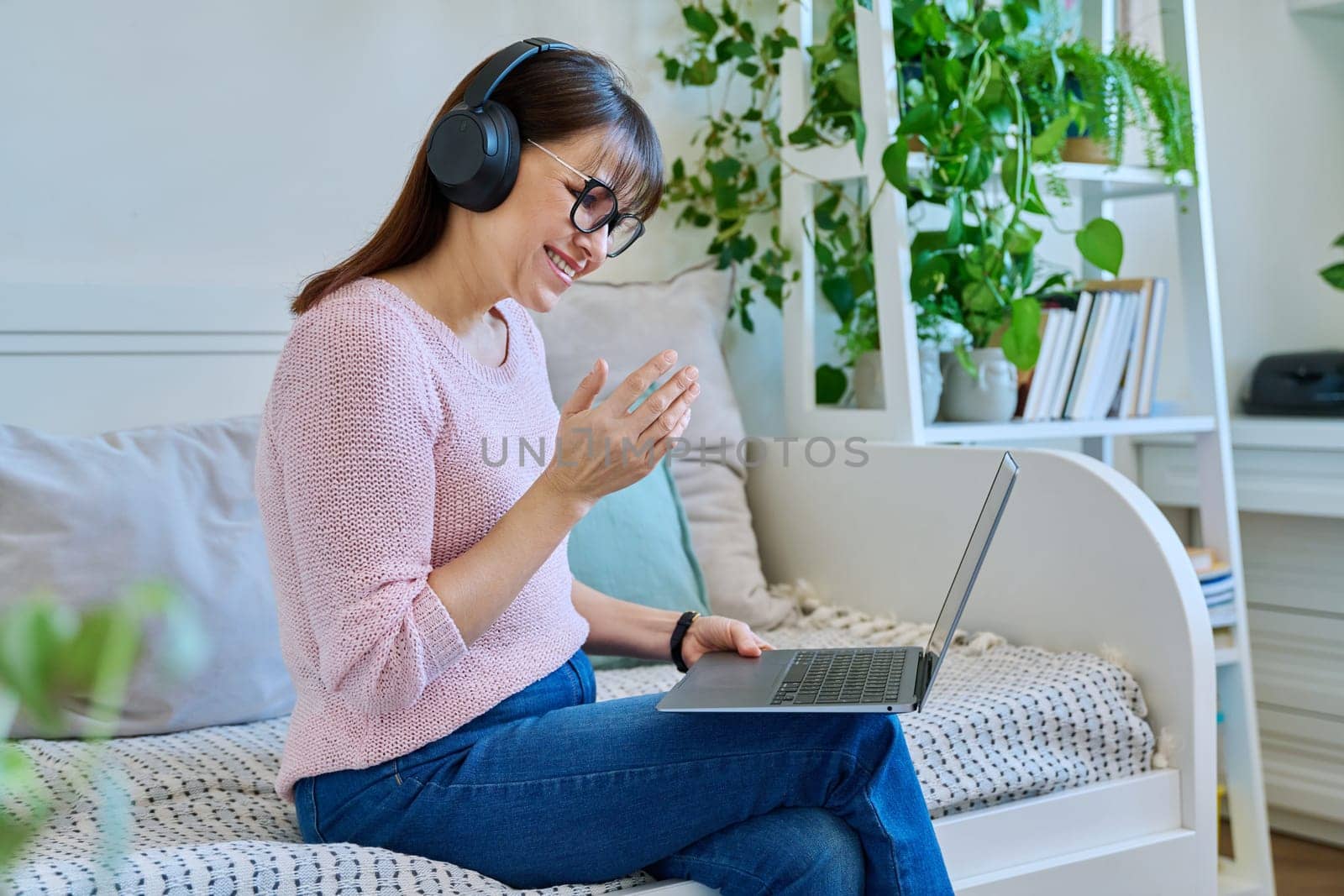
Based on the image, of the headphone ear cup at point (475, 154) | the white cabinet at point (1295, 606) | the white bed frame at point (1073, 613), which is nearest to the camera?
the headphone ear cup at point (475, 154)

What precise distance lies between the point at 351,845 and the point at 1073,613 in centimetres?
86

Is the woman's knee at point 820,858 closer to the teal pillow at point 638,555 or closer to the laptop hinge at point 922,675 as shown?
the laptop hinge at point 922,675

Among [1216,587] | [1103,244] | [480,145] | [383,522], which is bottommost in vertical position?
[1216,587]

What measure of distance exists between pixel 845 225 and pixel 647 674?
2.51 feet

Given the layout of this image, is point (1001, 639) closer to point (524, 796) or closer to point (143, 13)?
point (524, 796)

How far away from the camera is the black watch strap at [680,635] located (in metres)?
1.18

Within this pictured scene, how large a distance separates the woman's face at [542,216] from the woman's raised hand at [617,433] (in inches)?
6.2

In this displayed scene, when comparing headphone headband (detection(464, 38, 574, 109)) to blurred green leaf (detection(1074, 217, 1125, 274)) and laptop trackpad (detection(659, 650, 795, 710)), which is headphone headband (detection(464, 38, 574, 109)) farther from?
blurred green leaf (detection(1074, 217, 1125, 274))

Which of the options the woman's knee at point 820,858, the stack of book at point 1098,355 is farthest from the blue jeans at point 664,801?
the stack of book at point 1098,355

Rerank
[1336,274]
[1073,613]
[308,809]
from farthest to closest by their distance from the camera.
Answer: [1336,274] → [1073,613] → [308,809]

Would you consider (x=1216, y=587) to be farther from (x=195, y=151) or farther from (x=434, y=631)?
(x=195, y=151)

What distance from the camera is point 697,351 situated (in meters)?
1.80

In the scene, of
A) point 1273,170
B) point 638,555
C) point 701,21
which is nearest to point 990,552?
point 638,555

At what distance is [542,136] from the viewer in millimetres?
1027
